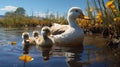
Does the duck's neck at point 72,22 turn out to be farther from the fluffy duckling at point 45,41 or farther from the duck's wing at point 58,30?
the fluffy duckling at point 45,41

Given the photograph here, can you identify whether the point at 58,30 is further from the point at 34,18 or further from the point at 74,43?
the point at 34,18

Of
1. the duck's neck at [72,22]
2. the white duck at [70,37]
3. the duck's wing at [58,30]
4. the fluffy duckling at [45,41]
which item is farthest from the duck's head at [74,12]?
the fluffy duckling at [45,41]

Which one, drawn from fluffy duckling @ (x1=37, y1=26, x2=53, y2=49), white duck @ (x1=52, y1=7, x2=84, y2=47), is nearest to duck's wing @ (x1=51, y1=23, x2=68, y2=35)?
white duck @ (x1=52, y1=7, x2=84, y2=47)

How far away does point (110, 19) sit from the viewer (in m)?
7.84

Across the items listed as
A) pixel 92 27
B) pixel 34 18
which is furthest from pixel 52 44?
pixel 34 18

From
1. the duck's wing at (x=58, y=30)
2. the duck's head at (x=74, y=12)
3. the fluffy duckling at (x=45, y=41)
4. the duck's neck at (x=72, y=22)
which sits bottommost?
the fluffy duckling at (x=45, y=41)

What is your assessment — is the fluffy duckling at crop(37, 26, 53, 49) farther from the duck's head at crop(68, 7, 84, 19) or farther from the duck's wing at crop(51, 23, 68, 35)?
the duck's head at crop(68, 7, 84, 19)

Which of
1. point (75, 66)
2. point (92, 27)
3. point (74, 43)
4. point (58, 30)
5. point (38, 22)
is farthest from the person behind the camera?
point (38, 22)

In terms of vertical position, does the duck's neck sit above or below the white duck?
above

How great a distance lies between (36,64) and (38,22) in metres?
21.2

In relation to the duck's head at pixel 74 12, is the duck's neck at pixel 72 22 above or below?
below

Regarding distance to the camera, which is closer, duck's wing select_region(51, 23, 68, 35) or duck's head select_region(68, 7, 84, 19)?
duck's wing select_region(51, 23, 68, 35)

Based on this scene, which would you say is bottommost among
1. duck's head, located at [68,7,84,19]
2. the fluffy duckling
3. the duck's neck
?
the fluffy duckling

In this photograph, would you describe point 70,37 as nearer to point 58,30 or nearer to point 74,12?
point 58,30
